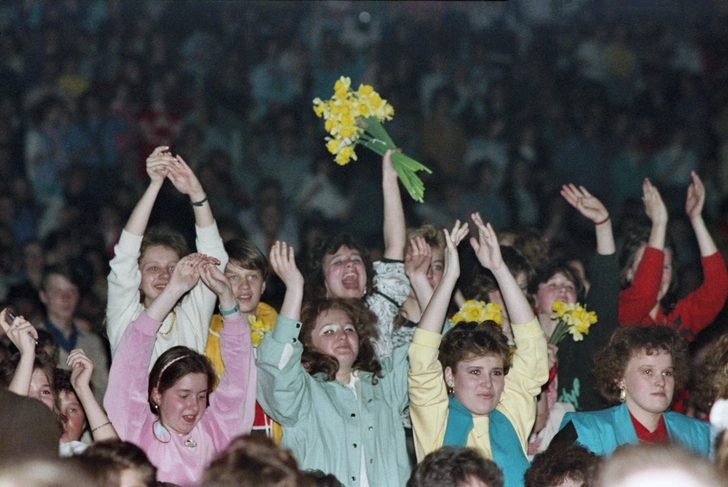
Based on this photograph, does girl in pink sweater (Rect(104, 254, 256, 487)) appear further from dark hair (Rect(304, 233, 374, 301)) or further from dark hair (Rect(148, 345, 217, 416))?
dark hair (Rect(304, 233, 374, 301))

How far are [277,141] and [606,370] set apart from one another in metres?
4.92

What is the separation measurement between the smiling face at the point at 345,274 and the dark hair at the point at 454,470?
183cm

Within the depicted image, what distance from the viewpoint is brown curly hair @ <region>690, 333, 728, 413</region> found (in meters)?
4.34

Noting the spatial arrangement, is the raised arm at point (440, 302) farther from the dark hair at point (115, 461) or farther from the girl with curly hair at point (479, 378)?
the dark hair at point (115, 461)

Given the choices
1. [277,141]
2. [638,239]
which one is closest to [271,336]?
[638,239]

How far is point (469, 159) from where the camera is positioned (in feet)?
30.4

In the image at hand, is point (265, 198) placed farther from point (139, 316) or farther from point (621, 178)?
point (139, 316)

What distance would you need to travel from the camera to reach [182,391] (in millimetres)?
4207

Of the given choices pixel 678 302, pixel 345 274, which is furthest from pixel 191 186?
pixel 678 302

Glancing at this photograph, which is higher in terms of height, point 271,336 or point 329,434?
point 271,336

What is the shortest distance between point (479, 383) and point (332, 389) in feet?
2.04

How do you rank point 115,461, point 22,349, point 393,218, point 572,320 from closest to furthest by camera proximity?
point 115,461
point 22,349
point 572,320
point 393,218

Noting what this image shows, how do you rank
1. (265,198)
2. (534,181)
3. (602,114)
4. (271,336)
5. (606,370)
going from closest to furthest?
(271,336), (606,370), (265,198), (534,181), (602,114)

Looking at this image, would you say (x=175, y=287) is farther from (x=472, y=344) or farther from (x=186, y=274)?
(x=472, y=344)
